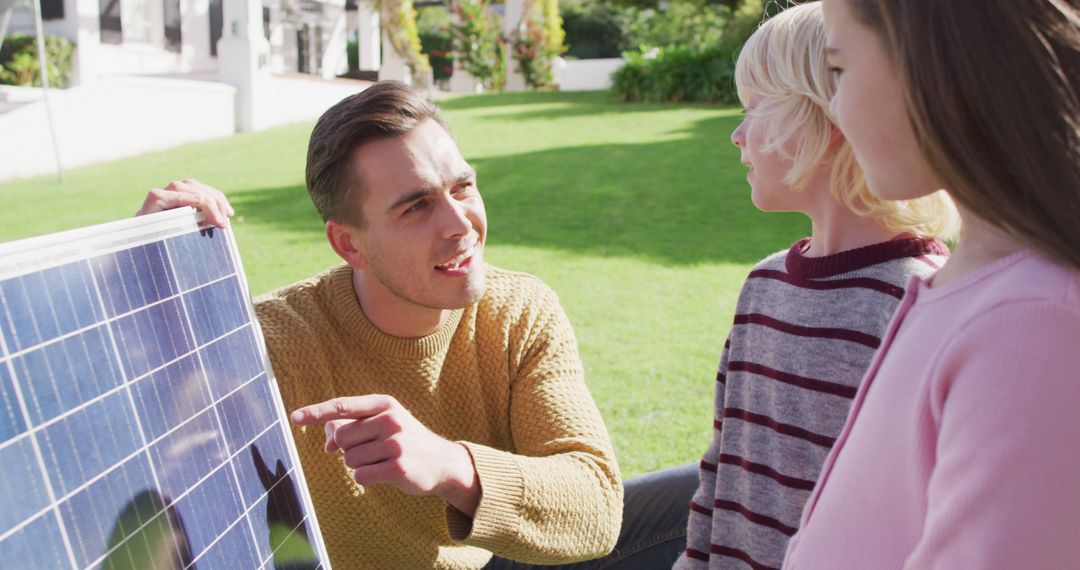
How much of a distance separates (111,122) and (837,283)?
15.9 metres

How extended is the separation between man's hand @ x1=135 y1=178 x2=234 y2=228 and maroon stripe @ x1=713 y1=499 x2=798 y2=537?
1293 millimetres

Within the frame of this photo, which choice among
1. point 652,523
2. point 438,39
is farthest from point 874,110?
point 438,39

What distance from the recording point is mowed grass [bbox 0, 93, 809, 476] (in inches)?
237

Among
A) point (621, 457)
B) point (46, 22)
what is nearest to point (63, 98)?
point (46, 22)

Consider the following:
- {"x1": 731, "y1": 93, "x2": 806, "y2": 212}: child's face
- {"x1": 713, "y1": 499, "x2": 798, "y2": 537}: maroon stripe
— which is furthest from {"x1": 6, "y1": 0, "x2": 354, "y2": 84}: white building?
{"x1": 713, "y1": 499, "x2": 798, "y2": 537}: maroon stripe

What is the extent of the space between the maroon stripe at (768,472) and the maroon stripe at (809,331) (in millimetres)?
312

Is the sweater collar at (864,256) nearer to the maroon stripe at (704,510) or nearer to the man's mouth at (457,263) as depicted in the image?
the maroon stripe at (704,510)

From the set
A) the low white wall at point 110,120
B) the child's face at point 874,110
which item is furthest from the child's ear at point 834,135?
the low white wall at point 110,120

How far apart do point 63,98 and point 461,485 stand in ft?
50.8

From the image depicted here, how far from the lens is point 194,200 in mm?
1952

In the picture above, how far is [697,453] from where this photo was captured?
4.89 m

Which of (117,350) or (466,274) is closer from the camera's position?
(117,350)

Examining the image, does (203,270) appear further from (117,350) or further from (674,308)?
(674,308)

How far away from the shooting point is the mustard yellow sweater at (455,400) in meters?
2.27
